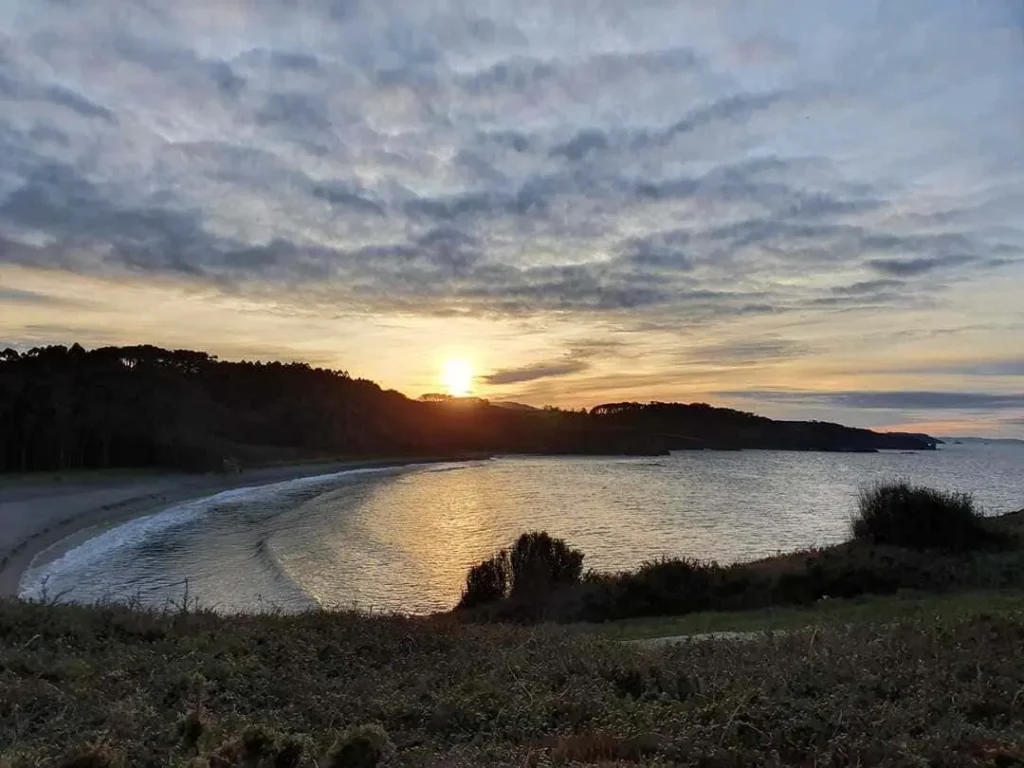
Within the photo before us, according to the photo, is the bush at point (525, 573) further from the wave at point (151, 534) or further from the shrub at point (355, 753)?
the shrub at point (355, 753)

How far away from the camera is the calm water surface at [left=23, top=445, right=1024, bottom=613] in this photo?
A: 2494 cm

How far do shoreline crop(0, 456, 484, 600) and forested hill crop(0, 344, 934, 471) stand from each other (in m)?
7.44

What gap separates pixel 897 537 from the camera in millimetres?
23406

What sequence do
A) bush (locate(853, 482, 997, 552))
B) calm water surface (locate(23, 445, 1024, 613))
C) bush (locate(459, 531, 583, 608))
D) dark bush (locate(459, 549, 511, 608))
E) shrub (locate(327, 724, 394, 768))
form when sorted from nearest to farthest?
shrub (locate(327, 724, 394, 768))
bush (locate(459, 531, 583, 608))
dark bush (locate(459, 549, 511, 608))
bush (locate(853, 482, 997, 552))
calm water surface (locate(23, 445, 1024, 613))

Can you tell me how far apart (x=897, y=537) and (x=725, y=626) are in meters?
12.0

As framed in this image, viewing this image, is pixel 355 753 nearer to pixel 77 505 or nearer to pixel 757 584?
pixel 757 584

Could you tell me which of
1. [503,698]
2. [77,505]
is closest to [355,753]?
[503,698]

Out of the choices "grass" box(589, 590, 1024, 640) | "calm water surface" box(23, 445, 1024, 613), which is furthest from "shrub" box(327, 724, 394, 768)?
"calm water surface" box(23, 445, 1024, 613)

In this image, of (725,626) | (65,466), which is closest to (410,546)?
(725,626)

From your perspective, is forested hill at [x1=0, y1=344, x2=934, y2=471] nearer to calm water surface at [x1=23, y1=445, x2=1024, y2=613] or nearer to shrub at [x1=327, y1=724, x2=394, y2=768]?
calm water surface at [x1=23, y1=445, x2=1024, y2=613]

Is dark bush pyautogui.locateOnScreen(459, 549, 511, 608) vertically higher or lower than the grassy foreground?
lower

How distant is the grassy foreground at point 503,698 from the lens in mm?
5043

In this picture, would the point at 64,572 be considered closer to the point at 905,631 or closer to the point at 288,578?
the point at 288,578

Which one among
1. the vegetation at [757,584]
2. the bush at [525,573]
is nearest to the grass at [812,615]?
the vegetation at [757,584]
